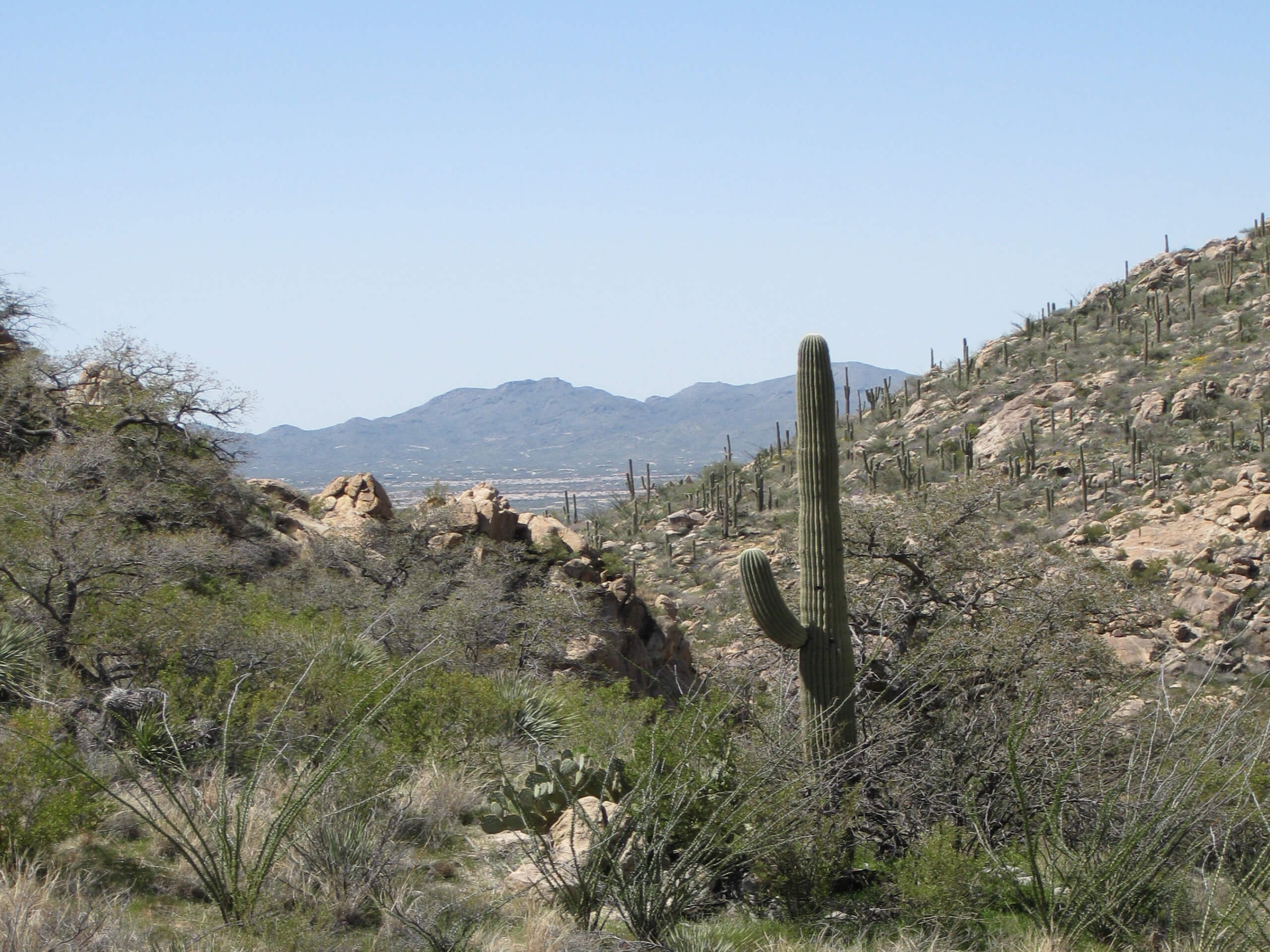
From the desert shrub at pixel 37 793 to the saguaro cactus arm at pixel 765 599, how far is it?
4.32 meters

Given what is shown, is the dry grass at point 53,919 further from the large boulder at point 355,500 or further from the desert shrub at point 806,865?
the large boulder at point 355,500

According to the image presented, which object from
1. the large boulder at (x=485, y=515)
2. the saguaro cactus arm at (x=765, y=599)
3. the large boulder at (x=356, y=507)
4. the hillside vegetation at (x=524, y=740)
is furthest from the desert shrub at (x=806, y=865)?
the large boulder at (x=485, y=515)

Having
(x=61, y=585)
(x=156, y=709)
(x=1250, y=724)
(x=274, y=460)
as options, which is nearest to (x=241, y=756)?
(x=156, y=709)

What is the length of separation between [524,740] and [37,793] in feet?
17.4

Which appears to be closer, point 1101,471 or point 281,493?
point 281,493

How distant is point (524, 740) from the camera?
11031 millimetres

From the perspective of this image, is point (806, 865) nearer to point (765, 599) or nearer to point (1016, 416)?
point (765, 599)

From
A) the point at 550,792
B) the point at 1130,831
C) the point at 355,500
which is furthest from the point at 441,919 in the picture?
the point at 355,500

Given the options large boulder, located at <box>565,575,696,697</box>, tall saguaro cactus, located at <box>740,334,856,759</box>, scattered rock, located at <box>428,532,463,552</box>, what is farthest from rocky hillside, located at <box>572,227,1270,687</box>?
scattered rock, located at <box>428,532,463,552</box>

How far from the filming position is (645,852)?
5766mm

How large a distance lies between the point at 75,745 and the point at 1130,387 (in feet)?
112

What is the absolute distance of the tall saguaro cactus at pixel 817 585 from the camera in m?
7.83

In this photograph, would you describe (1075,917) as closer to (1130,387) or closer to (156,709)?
(156,709)

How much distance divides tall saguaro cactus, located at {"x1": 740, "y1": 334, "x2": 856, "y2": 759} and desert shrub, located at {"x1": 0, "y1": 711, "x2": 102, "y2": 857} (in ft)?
14.3
